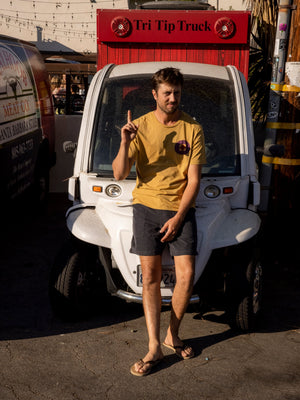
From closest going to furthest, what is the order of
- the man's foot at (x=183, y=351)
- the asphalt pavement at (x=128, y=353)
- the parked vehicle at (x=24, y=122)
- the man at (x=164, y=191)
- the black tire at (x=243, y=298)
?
the asphalt pavement at (x=128, y=353), the man at (x=164, y=191), the man's foot at (x=183, y=351), the black tire at (x=243, y=298), the parked vehicle at (x=24, y=122)

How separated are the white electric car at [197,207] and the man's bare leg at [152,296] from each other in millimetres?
183

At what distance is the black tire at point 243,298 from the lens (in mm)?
4590

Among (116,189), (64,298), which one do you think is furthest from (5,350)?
(116,189)

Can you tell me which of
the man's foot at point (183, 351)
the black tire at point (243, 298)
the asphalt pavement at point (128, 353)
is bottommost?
the asphalt pavement at point (128, 353)

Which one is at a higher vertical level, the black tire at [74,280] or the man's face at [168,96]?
the man's face at [168,96]

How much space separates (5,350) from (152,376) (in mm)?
1169

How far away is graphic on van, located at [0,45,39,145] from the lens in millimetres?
6922

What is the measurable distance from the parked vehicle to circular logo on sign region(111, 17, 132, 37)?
142 cm

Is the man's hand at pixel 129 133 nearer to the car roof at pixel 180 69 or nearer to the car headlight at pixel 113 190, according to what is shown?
the car headlight at pixel 113 190

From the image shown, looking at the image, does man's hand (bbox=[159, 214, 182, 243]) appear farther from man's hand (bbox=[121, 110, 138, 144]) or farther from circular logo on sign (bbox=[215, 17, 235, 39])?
circular logo on sign (bbox=[215, 17, 235, 39])

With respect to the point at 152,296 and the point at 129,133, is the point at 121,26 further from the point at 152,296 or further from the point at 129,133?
the point at 152,296

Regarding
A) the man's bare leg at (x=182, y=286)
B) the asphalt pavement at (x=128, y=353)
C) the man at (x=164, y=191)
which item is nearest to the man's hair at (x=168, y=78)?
the man at (x=164, y=191)

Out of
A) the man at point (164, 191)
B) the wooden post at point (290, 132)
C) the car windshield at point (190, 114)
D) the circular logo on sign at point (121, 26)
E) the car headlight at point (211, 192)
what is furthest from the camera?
the circular logo on sign at point (121, 26)

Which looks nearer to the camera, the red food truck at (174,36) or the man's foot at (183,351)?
the man's foot at (183,351)
